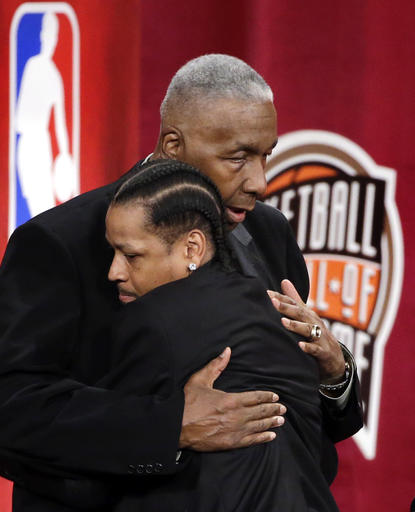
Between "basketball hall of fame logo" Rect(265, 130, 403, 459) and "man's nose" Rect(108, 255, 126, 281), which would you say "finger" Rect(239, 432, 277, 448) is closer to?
Answer: "man's nose" Rect(108, 255, 126, 281)

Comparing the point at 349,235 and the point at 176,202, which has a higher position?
the point at 176,202

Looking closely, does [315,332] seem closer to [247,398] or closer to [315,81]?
[247,398]

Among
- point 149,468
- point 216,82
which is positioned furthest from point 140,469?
point 216,82

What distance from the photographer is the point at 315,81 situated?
8.09ft

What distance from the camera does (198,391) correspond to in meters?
1.11

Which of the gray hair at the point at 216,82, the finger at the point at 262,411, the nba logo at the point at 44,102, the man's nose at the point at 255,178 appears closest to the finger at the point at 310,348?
the finger at the point at 262,411

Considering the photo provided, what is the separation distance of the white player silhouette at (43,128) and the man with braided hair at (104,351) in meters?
1.28

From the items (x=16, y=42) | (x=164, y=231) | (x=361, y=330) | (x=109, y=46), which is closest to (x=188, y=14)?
(x=109, y=46)

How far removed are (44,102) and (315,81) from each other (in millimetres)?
792

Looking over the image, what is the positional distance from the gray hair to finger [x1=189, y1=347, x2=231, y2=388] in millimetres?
432

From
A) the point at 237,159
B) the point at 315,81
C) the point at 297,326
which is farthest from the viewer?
the point at 315,81

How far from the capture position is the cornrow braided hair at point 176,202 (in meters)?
1.16

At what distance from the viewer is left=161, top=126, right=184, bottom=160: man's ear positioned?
1358 mm

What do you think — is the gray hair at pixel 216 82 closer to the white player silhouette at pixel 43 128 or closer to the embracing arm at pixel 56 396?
the embracing arm at pixel 56 396
